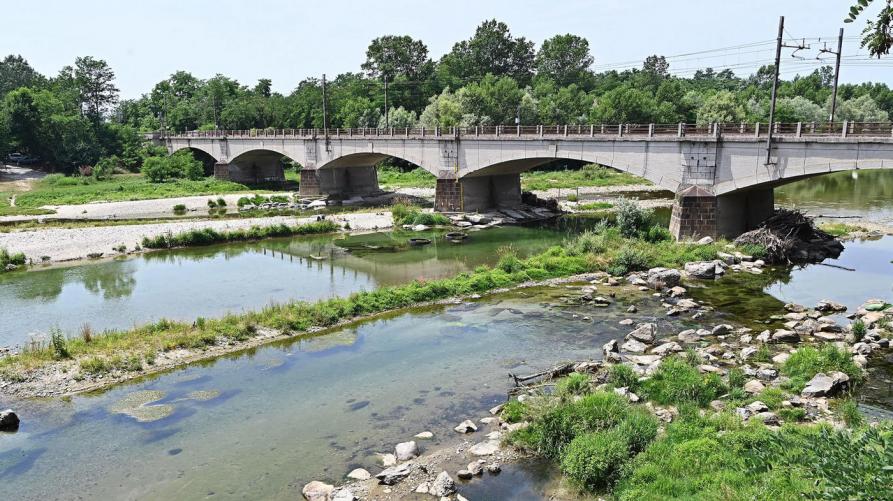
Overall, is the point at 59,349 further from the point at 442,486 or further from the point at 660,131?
the point at 660,131

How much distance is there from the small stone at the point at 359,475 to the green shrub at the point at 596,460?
4.26 meters

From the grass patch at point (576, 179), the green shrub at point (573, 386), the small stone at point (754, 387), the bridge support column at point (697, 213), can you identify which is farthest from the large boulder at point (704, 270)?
the grass patch at point (576, 179)

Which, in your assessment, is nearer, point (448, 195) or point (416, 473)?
point (416, 473)

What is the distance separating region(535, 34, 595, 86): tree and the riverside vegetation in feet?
294

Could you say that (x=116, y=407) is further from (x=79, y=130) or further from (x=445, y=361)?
(x=79, y=130)

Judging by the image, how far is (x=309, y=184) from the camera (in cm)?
6844

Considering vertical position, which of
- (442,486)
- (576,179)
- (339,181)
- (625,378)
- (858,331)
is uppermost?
(339,181)

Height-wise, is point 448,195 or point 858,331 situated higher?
point 448,195

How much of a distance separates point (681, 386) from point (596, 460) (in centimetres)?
443

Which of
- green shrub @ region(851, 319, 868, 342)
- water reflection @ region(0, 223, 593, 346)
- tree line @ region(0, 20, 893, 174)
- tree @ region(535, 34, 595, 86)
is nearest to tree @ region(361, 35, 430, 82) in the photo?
tree line @ region(0, 20, 893, 174)

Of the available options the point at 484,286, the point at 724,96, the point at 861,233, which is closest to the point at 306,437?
the point at 484,286

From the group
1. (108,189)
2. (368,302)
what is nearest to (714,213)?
(368,302)

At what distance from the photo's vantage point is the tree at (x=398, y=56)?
117 metres

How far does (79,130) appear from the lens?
91875 millimetres
